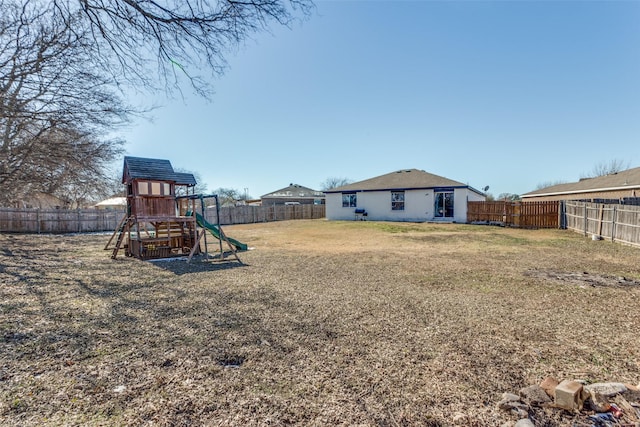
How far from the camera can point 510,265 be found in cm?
763

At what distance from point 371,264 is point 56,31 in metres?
8.84

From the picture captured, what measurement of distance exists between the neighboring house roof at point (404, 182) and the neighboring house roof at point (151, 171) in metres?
16.0

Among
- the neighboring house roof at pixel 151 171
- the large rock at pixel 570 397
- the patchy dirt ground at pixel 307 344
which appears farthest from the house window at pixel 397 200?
the large rock at pixel 570 397

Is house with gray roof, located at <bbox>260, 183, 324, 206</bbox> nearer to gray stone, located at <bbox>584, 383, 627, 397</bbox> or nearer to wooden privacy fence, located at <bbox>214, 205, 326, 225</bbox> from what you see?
wooden privacy fence, located at <bbox>214, 205, 326, 225</bbox>

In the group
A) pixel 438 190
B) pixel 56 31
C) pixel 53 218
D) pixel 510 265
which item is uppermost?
pixel 56 31

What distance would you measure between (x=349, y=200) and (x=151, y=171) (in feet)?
57.7

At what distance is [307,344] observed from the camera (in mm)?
3371

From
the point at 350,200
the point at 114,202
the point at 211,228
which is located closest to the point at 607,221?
the point at 211,228

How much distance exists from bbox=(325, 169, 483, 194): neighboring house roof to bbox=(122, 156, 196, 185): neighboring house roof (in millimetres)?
16044

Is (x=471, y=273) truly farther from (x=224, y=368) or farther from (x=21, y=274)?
(x=21, y=274)

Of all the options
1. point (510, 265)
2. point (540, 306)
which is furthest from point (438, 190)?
point (540, 306)

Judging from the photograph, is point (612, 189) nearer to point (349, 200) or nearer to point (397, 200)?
point (397, 200)

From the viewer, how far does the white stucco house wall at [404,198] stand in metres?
21.4

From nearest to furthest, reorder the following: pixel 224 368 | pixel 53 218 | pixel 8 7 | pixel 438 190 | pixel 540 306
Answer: pixel 224 368 → pixel 540 306 → pixel 8 7 → pixel 53 218 → pixel 438 190
